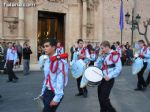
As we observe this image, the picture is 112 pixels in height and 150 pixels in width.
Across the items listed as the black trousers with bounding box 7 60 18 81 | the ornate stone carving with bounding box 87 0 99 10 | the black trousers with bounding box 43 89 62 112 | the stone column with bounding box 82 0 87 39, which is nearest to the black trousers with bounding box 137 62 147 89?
the black trousers with bounding box 7 60 18 81

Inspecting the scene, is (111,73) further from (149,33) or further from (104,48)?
(149,33)

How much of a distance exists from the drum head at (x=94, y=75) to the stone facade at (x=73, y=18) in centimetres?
1780

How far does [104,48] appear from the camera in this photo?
8312mm

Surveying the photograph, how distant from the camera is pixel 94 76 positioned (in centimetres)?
814

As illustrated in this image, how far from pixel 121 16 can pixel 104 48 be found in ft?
78.7

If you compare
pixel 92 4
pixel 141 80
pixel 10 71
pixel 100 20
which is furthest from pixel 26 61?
pixel 100 20

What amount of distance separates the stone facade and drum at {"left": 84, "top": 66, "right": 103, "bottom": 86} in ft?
58.4

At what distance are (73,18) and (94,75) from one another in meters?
22.6

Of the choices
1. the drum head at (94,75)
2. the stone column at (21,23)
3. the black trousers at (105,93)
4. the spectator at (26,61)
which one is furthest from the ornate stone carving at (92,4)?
the black trousers at (105,93)

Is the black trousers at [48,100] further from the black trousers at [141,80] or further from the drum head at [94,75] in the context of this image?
the black trousers at [141,80]

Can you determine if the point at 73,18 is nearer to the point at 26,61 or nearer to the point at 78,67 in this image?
the point at 26,61

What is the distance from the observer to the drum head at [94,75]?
319 inches

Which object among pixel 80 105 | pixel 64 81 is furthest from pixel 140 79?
pixel 64 81

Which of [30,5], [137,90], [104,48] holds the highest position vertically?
[30,5]
